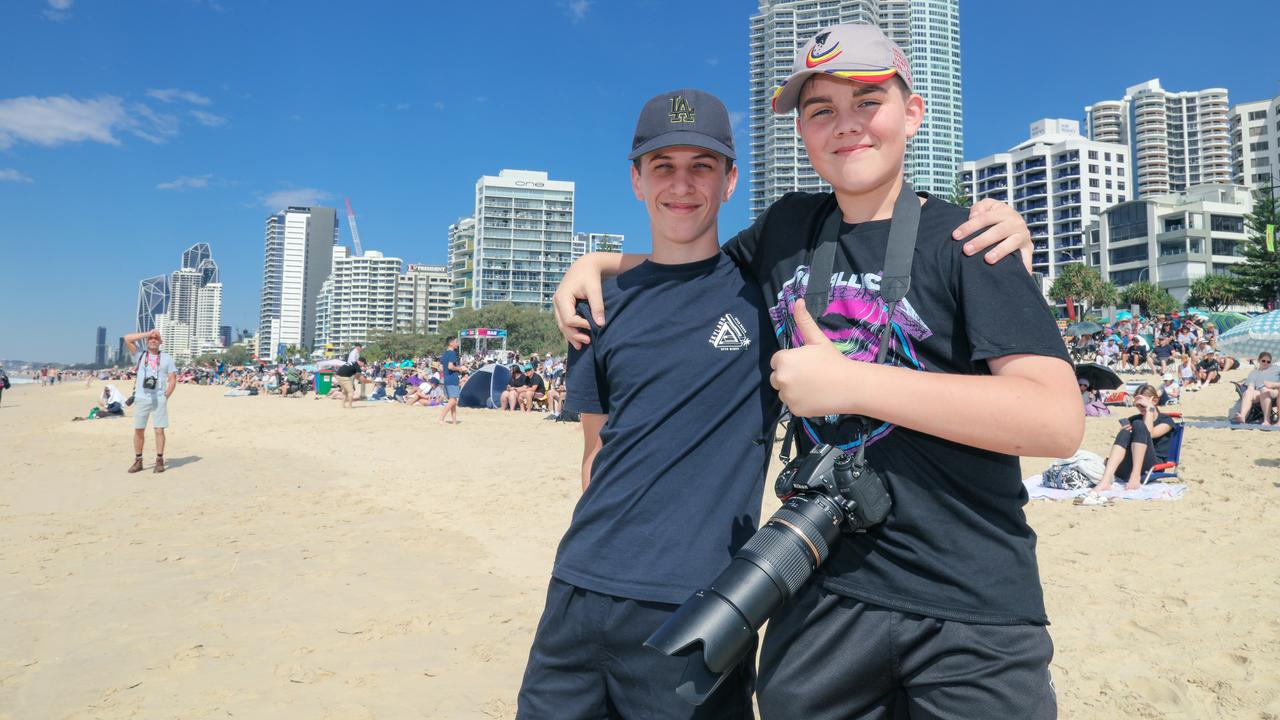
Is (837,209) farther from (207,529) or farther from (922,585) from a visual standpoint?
(207,529)

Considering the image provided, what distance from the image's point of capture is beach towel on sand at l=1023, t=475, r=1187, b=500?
21.2 feet

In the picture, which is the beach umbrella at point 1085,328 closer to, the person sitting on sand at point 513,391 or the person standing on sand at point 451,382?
the person sitting on sand at point 513,391

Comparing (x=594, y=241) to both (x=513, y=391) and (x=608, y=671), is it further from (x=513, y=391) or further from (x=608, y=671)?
(x=608, y=671)

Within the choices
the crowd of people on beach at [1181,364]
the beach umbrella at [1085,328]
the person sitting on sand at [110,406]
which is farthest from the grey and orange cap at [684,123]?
the beach umbrella at [1085,328]

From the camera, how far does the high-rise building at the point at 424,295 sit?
5615 inches

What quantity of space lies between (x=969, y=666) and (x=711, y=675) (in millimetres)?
442

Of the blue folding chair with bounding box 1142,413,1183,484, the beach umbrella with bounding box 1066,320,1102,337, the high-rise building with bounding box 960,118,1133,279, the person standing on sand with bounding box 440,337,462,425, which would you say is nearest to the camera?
the blue folding chair with bounding box 1142,413,1183,484

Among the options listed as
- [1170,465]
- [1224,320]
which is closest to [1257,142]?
[1224,320]

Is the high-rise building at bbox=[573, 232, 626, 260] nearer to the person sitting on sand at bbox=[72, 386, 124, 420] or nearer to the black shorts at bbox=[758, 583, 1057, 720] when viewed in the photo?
the person sitting on sand at bbox=[72, 386, 124, 420]

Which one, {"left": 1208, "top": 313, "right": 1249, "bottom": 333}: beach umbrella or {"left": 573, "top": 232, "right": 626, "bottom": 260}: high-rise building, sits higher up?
{"left": 573, "top": 232, "right": 626, "bottom": 260}: high-rise building

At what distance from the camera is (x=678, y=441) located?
5.03 feet

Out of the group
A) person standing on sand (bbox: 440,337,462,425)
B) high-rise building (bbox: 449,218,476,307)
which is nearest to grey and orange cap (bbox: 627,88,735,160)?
person standing on sand (bbox: 440,337,462,425)

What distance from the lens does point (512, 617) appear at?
400cm

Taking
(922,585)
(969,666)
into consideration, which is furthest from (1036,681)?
(922,585)
